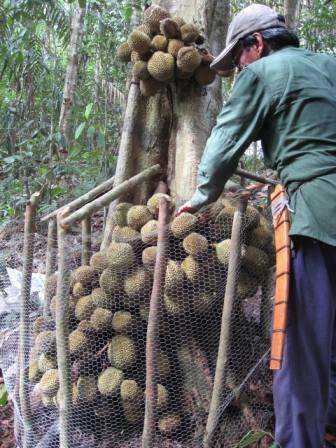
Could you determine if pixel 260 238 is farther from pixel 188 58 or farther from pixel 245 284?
pixel 188 58

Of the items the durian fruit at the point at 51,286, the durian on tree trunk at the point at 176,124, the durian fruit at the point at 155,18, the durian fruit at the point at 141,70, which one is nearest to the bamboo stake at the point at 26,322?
the durian fruit at the point at 51,286

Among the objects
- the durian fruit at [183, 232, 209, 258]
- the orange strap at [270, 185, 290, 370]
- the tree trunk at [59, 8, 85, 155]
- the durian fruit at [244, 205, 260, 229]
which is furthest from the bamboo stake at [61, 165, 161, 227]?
the tree trunk at [59, 8, 85, 155]

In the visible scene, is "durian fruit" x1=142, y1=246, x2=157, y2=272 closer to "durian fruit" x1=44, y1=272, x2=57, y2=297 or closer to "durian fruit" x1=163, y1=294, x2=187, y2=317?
"durian fruit" x1=163, y1=294, x2=187, y2=317

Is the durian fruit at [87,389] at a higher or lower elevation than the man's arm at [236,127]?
lower

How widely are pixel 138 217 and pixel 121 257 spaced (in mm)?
307

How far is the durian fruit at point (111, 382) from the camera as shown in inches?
80.0

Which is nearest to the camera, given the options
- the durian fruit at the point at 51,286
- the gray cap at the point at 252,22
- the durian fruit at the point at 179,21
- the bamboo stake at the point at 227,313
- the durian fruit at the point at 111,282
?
the gray cap at the point at 252,22

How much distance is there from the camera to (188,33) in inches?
95.1

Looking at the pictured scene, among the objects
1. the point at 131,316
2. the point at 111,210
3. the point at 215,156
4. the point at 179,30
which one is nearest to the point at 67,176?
the point at 111,210

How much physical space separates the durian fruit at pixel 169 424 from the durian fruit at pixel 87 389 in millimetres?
303

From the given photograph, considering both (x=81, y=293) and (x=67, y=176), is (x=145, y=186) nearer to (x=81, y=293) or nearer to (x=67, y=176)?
(x=81, y=293)

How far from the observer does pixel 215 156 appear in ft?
5.78

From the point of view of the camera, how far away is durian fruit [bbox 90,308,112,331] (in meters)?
2.09

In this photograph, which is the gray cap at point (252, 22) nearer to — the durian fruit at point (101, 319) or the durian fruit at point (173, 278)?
the durian fruit at point (173, 278)
